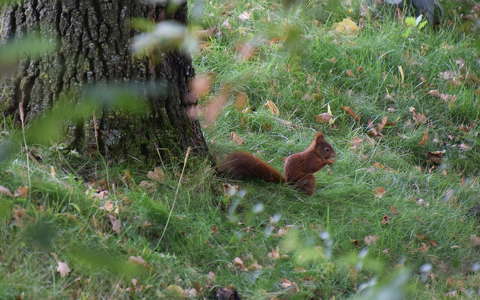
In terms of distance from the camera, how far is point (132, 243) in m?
3.01

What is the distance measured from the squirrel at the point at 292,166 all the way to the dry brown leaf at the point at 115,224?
2.80ft

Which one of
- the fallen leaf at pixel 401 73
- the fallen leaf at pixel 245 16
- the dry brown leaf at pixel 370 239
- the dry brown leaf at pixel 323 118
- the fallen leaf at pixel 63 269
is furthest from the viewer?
the fallen leaf at pixel 245 16

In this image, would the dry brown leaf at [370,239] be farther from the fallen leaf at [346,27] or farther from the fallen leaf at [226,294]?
the fallen leaf at [346,27]

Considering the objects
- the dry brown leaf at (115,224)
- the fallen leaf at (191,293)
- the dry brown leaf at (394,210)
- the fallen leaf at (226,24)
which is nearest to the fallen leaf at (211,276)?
the fallen leaf at (191,293)

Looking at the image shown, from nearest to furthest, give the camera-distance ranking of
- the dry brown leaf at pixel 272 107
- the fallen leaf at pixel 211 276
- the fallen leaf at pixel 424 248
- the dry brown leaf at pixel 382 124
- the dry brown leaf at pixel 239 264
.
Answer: the fallen leaf at pixel 211 276 < the dry brown leaf at pixel 239 264 < the fallen leaf at pixel 424 248 < the dry brown leaf at pixel 272 107 < the dry brown leaf at pixel 382 124


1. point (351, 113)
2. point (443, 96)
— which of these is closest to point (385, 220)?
point (351, 113)

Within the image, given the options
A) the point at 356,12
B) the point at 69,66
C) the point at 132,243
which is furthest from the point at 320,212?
the point at 356,12

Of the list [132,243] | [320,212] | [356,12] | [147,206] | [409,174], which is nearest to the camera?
[132,243]

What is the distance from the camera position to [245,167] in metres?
3.81

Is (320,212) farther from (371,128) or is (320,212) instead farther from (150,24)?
(150,24)

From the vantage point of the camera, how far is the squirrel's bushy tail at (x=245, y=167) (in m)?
3.78

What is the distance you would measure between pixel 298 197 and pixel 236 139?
0.73 meters

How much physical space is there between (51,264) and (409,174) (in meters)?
2.64

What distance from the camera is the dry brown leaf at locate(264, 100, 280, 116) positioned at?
4984 mm
